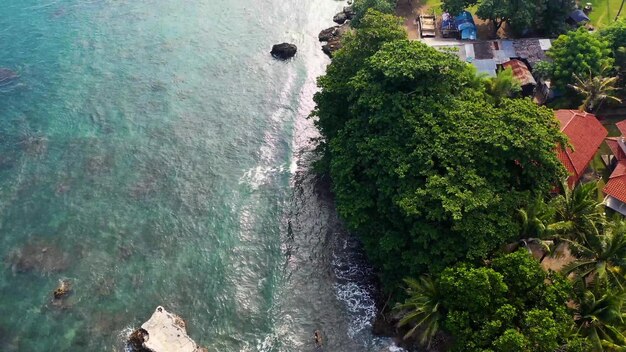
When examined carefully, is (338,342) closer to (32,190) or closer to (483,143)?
(483,143)

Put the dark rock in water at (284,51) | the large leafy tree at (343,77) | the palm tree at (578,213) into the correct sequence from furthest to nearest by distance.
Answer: the dark rock in water at (284,51)
the large leafy tree at (343,77)
the palm tree at (578,213)

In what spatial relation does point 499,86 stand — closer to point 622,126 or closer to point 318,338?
point 622,126

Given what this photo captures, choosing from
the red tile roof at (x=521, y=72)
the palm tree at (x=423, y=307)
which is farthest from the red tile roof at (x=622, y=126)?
the palm tree at (x=423, y=307)

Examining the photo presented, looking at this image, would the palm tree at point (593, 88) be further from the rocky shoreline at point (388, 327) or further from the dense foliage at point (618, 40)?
the rocky shoreline at point (388, 327)

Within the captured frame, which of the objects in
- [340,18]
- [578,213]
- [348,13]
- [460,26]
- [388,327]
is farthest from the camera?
[348,13]

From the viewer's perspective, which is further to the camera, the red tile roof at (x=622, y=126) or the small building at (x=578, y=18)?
the small building at (x=578, y=18)

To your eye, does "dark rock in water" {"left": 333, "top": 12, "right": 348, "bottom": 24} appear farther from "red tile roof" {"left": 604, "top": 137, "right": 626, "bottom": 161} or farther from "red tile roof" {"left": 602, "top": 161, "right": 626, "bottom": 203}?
"red tile roof" {"left": 602, "top": 161, "right": 626, "bottom": 203}

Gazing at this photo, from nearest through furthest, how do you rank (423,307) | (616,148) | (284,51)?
(423,307), (616,148), (284,51)

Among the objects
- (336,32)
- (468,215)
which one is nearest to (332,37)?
(336,32)
